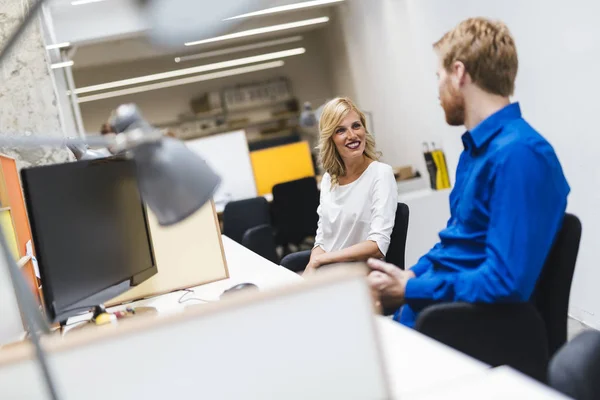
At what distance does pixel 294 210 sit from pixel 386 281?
3.53 m

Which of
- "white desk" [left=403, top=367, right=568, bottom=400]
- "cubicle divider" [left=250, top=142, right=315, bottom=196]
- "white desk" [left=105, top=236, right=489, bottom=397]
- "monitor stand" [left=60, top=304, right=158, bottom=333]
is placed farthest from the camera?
"cubicle divider" [left=250, top=142, right=315, bottom=196]

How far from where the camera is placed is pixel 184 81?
38.1ft

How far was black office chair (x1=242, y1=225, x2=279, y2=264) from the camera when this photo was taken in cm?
348

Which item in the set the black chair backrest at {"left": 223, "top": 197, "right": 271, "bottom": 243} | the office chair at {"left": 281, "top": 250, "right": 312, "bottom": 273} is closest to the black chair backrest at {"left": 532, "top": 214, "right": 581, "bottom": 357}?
the office chair at {"left": 281, "top": 250, "right": 312, "bottom": 273}

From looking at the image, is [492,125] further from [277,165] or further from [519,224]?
[277,165]

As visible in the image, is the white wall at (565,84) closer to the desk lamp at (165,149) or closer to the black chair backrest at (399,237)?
the black chair backrest at (399,237)

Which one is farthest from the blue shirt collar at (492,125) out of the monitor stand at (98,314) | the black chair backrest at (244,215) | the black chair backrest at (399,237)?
the black chair backrest at (244,215)

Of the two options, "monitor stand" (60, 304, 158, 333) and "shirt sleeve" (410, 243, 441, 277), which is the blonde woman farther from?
"monitor stand" (60, 304, 158, 333)

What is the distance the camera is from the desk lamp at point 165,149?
2.75 ft

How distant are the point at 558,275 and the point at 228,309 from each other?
1026mm

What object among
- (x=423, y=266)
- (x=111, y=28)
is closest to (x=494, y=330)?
(x=423, y=266)

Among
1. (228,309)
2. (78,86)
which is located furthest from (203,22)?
(78,86)

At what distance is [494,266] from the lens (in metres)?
1.62

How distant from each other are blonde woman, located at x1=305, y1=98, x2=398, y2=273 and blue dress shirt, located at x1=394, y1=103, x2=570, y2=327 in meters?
0.81
